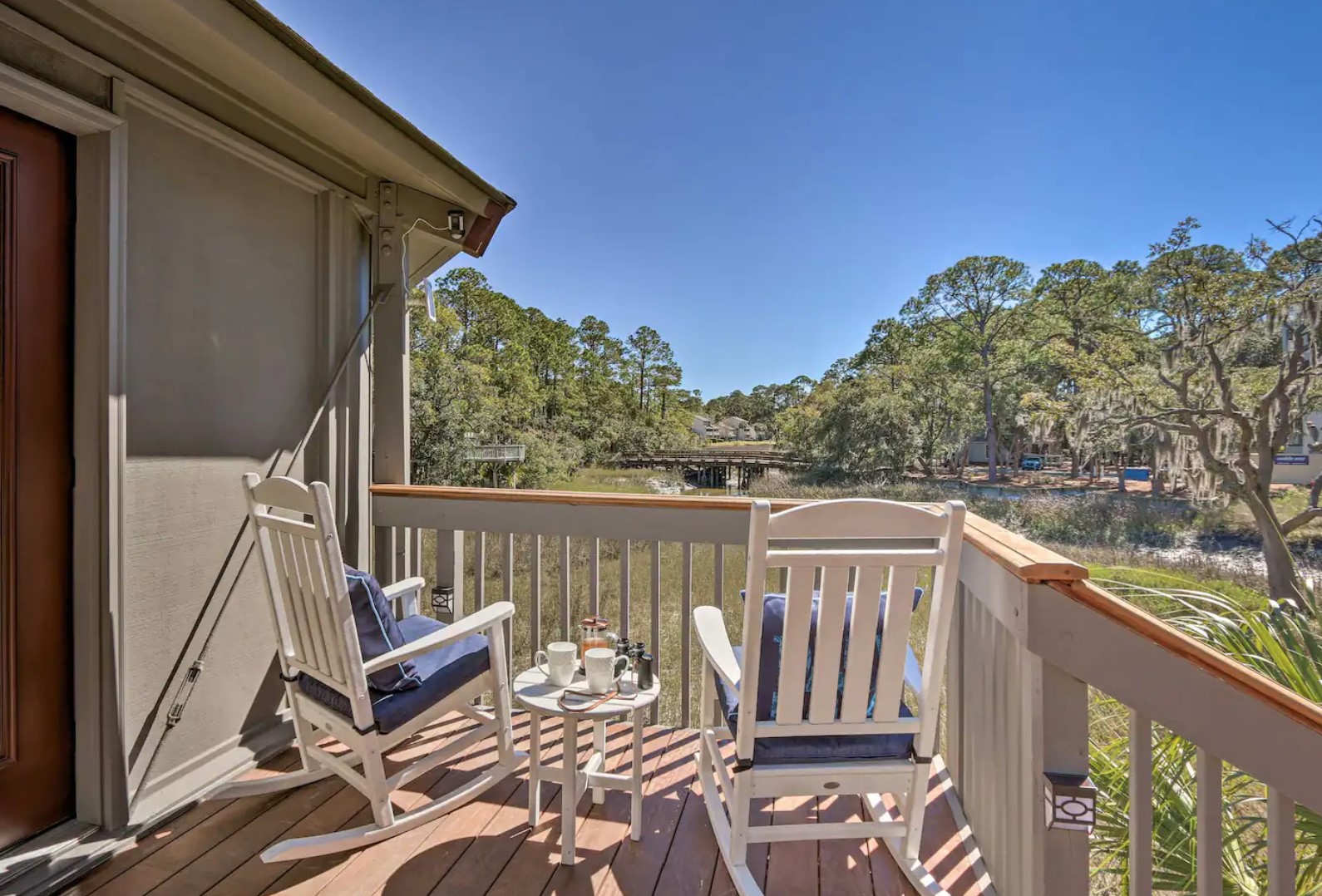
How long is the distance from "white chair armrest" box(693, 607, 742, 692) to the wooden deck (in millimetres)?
560

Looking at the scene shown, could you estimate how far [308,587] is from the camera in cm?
172

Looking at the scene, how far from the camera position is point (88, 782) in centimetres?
173

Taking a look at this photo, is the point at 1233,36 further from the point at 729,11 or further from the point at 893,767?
the point at 893,767

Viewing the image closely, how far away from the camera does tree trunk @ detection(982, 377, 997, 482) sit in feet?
67.8

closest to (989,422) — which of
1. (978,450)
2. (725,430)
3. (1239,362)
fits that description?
(978,450)

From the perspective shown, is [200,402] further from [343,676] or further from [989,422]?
[989,422]

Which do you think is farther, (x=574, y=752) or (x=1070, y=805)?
(x=574, y=752)

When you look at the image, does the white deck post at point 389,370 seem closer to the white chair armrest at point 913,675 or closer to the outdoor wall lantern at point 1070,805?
the white chair armrest at point 913,675

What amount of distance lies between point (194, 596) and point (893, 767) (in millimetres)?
2158

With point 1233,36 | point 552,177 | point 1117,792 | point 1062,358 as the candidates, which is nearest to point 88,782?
point 1117,792

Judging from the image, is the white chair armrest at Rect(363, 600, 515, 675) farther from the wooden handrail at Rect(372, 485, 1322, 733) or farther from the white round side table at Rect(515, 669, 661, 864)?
the wooden handrail at Rect(372, 485, 1322, 733)

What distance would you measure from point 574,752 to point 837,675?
75cm

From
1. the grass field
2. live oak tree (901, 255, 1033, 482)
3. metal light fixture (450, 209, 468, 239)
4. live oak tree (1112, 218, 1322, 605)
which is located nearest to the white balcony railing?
metal light fixture (450, 209, 468, 239)

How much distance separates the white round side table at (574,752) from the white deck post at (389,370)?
125cm
